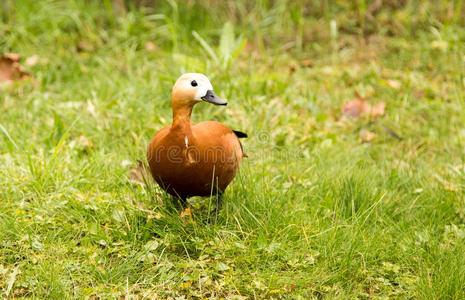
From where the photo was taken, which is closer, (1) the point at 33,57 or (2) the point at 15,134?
(2) the point at 15,134

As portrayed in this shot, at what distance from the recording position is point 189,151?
3350 mm

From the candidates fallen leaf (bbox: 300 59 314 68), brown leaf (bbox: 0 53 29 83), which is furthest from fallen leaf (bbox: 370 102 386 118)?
brown leaf (bbox: 0 53 29 83)

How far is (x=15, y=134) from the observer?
4695 millimetres

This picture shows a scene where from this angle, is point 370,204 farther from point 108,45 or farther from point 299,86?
point 108,45

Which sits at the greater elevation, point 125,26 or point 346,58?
point 125,26

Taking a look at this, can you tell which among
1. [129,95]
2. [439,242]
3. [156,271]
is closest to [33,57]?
[129,95]

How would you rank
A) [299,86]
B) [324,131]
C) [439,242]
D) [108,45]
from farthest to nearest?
[108,45] → [299,86] → [324,131] → [439,242]

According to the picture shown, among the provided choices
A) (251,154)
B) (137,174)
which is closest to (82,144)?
(137,174)

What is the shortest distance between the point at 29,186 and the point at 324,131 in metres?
2.11

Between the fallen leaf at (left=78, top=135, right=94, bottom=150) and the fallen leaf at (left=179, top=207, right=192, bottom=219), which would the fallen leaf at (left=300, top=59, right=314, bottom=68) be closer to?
the fallen leaf at (left=78, top=135, right=94, bottom=150)

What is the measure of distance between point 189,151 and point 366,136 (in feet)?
6.81

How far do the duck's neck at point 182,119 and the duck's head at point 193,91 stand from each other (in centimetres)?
2

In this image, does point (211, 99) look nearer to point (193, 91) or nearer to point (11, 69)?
point (193, 91)

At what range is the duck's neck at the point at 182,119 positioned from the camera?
335 cm
